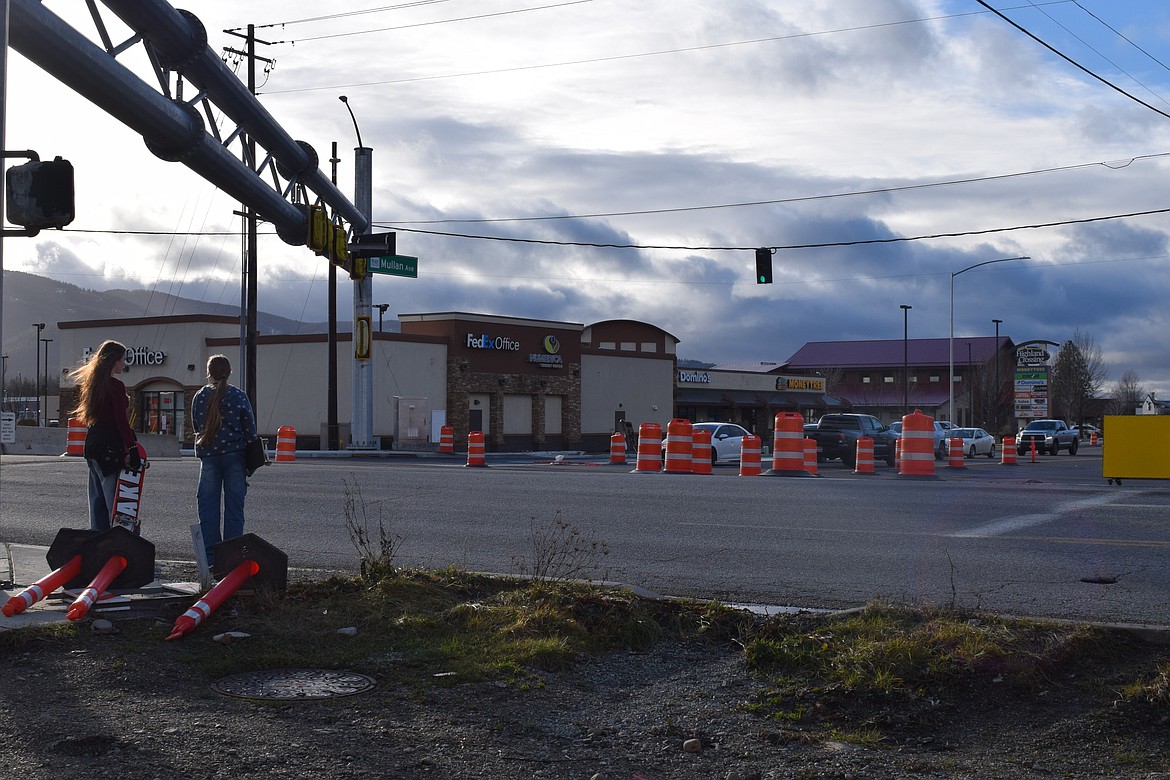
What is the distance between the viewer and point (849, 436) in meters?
32.3

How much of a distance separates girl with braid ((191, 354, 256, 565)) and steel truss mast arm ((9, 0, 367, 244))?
19.5 feet

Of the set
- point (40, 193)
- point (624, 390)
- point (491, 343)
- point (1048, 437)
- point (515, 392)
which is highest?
point (491, 343)

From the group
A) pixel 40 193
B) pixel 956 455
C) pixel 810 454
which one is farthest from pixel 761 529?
pixel 956 455

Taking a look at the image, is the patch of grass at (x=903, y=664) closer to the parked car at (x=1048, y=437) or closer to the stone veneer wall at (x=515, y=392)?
the stone veneer wall at (x=515, y=392)

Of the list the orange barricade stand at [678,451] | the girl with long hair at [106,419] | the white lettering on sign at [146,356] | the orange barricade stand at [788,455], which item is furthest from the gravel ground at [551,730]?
the white lettering on sign at [146,356]

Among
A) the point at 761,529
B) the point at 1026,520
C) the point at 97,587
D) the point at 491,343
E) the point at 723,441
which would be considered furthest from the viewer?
the point at 491,343

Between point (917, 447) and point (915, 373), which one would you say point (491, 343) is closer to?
point (917, 447)

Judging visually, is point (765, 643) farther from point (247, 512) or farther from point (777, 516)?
point (247, 512)

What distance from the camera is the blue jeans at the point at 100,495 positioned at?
335 inches

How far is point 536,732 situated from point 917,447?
19.3 m

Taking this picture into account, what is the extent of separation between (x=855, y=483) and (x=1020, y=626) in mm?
13632

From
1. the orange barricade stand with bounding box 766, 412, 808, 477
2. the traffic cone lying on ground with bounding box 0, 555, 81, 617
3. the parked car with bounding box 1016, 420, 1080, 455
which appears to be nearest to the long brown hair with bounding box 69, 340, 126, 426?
the traffic cone lying on ground with bounding box 0, 555, 81, 617

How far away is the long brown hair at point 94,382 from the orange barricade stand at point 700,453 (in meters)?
17.0

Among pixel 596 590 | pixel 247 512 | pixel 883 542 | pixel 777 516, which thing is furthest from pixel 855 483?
pixel 596 590
